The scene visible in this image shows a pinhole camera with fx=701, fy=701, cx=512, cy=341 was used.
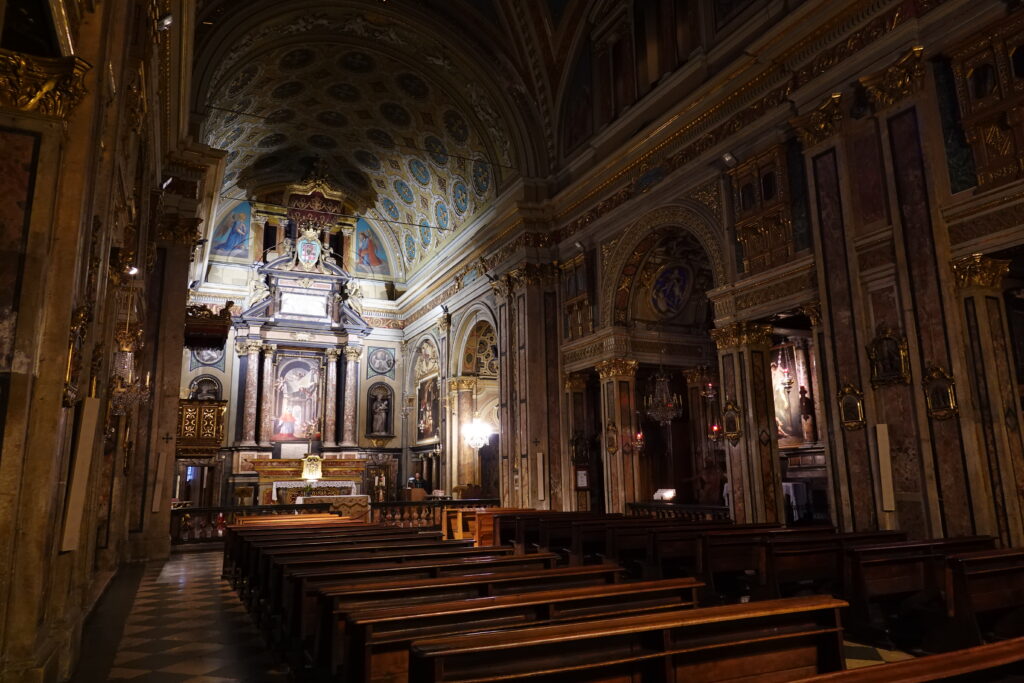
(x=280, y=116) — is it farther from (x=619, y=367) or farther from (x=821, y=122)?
(x=821, y=122)

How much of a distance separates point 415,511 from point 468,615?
499 inches

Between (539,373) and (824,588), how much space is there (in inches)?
382

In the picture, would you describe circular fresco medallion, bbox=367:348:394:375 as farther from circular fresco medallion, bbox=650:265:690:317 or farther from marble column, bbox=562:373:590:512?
circular fresco medallion, bbox=650:265:690:317

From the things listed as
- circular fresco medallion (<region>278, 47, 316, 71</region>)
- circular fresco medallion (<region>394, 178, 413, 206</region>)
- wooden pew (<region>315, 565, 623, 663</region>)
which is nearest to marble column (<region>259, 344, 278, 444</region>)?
circular fresco medallion (<region>394, 178, 413, 206</region>)

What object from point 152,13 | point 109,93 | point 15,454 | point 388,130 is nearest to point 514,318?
point 388,130

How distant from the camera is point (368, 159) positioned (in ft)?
71.5

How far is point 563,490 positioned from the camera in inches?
580

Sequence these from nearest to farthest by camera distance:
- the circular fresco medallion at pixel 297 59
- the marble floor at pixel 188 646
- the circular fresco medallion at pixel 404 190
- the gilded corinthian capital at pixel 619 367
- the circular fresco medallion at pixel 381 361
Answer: the marble floor at pixel 188 646 < the gilded corinthian capital at pixel 619 367 < the circular fresco medallion at pixel 297 59 < the circular fresco medallion at pixel 404 190 < the circular fresco medallion at pixel 381 361

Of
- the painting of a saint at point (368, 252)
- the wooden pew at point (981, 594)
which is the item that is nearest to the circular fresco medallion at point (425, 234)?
the painting of a saint at point (368, 252)

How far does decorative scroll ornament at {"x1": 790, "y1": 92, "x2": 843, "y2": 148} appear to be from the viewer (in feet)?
30.0

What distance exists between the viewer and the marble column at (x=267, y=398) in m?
21.8

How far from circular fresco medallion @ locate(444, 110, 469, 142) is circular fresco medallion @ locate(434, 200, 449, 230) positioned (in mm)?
2604

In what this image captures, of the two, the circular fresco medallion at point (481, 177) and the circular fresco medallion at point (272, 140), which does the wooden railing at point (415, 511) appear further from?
the circular fresco medallion at point (272, 140)

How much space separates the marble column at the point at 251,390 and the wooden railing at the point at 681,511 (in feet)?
43.2
